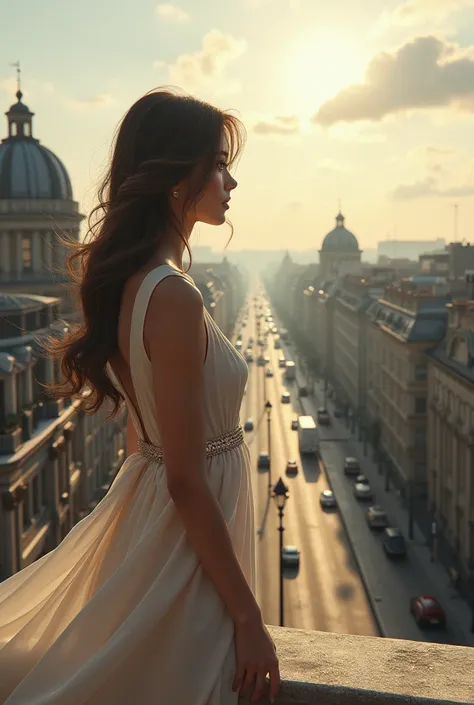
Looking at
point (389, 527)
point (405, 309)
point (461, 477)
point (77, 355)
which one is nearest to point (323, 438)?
A: point (405, 309)

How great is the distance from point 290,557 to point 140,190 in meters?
44.6

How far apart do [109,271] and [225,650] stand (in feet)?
6.31

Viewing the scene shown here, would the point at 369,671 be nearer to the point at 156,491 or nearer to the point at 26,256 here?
the point at 156,491

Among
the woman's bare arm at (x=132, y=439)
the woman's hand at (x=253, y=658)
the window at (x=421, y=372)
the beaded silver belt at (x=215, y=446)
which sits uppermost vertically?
the beaded silver belt at (x=215, y=446)

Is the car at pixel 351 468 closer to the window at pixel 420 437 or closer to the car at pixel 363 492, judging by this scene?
the car at pixel 363 492

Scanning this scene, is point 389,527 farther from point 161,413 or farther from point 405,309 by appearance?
point 161,413

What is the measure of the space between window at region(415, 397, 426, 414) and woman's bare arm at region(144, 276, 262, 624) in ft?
193

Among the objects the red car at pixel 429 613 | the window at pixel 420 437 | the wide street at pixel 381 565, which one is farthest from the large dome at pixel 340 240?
the red car at pixel 429 613

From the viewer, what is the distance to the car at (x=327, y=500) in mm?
58875

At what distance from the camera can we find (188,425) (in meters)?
4.27

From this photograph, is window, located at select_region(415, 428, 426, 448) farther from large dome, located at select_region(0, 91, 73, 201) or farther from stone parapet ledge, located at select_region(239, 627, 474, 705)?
stone parapet ledge, located at select_region(239, 627, 474, 705)

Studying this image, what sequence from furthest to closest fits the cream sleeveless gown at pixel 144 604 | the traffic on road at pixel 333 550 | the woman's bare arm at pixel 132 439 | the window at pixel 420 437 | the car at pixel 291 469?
the car at pixel 291 469 < the window at pixel 420 437 < the traffic on road at pixel 333 550 < the woman's bare arm at pixel 132 439 < the cream sleeveless gown at pixel 144 604

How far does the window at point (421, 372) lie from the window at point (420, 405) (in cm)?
134

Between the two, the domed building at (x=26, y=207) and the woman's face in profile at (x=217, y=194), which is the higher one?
the domed building at (x=26, y=207)
